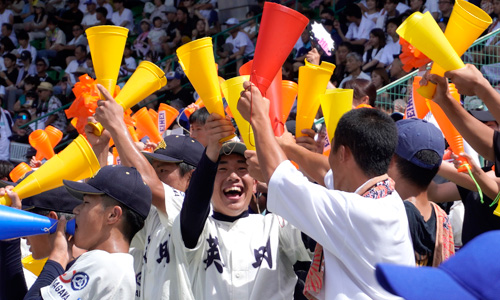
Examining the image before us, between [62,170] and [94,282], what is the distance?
0.73m

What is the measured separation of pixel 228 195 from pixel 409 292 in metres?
2.16

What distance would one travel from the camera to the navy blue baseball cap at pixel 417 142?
9.13 ft

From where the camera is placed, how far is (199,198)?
2930 millimetres

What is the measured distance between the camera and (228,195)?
329 cm

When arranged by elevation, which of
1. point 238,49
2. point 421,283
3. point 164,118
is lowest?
point 238,49

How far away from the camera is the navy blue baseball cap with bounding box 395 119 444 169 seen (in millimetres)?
2783

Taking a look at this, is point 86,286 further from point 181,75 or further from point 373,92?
point 181,75

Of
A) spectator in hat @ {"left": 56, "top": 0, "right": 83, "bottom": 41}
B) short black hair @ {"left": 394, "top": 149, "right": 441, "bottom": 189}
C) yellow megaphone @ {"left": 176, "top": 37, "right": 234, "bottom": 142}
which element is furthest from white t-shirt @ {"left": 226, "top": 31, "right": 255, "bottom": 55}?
short black hair @ {"left": 394, "top": 149, "right": 441, "bottom": 189}

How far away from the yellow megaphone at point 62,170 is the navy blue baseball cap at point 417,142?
141 cm

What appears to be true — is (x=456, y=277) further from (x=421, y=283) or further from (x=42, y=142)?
(x=42, y=142)

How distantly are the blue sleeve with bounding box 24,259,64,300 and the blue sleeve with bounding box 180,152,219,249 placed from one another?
1.77 feet

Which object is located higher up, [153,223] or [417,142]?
[417,142]

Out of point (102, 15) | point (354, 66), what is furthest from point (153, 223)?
point (102, 15)

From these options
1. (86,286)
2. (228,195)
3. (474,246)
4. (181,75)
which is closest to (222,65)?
(181,75)
